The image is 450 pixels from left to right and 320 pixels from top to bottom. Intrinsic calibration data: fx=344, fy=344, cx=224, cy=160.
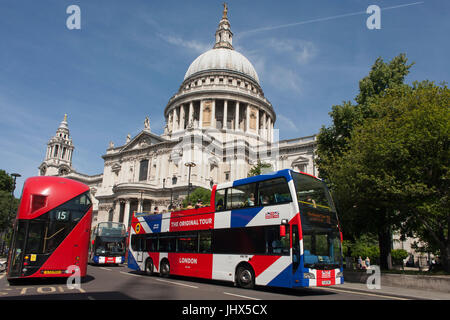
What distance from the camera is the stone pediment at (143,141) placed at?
58.1 metres

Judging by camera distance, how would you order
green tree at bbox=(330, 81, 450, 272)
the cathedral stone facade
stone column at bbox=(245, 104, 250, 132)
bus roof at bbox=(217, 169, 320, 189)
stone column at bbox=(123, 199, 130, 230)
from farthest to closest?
stone column at bbox=(245, 104, 250, 132), the cathedral stone facade, stone column at bbox=(123, 199, 130, 230), green tree at bbox=(330, 81, 450, 272), bus roof at bbox=(217, 169, 320, 189)

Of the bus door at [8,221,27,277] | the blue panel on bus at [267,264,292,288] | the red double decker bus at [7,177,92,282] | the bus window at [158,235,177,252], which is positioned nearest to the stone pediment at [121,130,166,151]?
the bus window at [158,235,177,252]

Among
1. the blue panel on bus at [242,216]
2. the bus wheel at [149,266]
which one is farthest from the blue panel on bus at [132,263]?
the blue panel on bus at [242,216]

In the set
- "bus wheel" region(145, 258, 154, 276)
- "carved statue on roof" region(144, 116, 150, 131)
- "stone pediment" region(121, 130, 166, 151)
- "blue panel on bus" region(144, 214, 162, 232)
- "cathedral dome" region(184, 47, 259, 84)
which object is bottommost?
"bus wheel" region(145, 258, 154, 276)

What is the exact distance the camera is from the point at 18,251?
1259 cm

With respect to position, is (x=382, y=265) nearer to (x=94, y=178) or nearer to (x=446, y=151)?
(x=446, y=151)

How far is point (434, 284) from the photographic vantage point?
46.7ft

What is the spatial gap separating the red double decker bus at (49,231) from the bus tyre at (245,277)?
627cm

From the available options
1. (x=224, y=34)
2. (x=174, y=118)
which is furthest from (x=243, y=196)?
(x=224, y=34)

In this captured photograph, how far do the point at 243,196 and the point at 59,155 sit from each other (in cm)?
9178

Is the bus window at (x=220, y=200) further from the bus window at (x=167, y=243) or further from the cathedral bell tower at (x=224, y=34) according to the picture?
the cathedral bell tower at (x=224, y=34)

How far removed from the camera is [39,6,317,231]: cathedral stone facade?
52938 millimetres

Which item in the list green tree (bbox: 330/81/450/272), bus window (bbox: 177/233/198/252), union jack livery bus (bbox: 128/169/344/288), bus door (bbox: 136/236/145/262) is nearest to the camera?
union jack livery bus (bbox: 128/169/344/288)

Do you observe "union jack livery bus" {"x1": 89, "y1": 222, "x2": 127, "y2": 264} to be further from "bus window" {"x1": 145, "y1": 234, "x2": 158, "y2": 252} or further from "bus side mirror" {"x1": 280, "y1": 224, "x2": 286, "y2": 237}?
"bus side mirror" {"x1": 280, "y1": 224, "x2": 286, "y2": 237}
